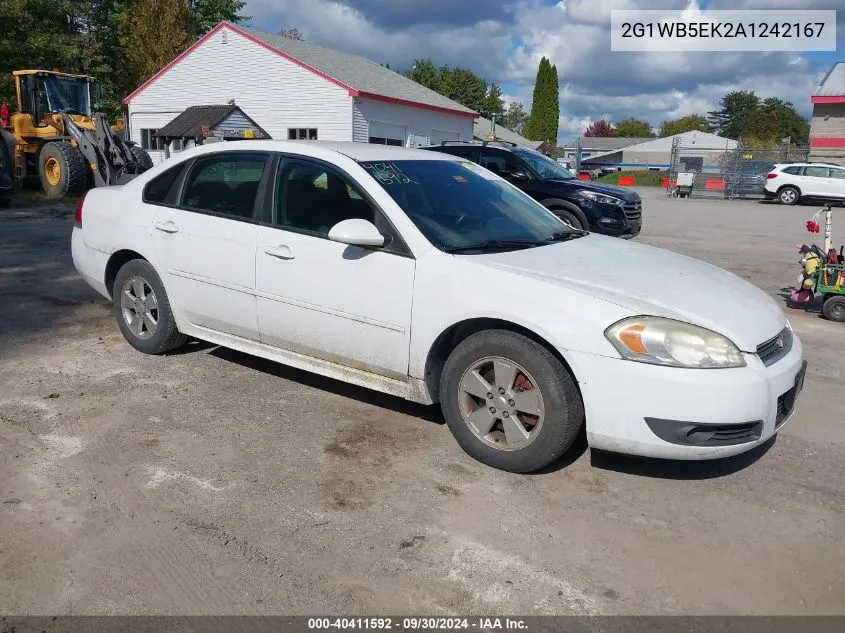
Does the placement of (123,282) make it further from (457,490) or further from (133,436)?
(457,490)

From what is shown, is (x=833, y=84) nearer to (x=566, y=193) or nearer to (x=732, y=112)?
(x=566, y=193)

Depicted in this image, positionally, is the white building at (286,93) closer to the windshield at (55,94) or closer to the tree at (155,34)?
the tree at (155,34)

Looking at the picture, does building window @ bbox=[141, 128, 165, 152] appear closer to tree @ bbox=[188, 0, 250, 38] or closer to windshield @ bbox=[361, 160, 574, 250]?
tree @ bbox=[188, 0, 250, 38]

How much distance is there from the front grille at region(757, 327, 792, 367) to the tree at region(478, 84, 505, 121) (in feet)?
293

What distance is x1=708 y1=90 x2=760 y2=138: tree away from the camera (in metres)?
117

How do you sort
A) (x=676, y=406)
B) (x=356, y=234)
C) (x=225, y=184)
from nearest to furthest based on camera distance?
(x=676, y=406) < (x=356, y=234) < (x=225, y=184)

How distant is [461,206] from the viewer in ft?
15.1

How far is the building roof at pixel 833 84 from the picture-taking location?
4188cm

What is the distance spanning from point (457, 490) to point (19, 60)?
118ft

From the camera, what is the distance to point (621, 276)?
391 centimetres

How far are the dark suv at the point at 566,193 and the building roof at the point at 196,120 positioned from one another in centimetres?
1456

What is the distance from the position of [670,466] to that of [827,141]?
4579 cm

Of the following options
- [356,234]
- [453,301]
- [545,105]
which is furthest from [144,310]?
[545,105]

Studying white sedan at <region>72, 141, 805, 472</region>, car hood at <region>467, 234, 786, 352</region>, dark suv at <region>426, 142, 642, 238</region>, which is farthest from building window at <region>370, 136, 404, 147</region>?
car hood at <region>467, 234, 786, 352</region>
